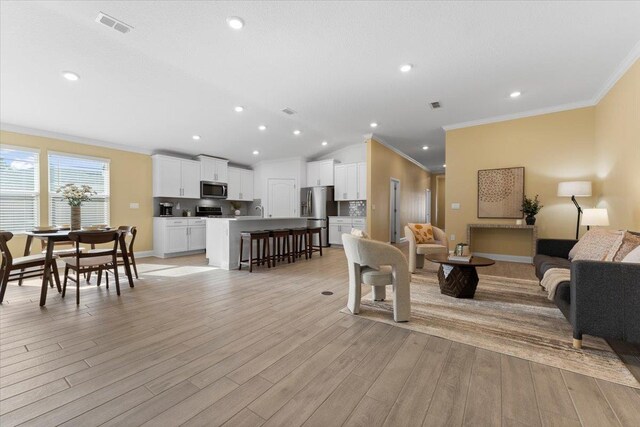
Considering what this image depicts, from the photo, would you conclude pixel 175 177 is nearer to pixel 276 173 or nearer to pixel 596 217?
pixel 276 173

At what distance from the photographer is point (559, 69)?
142 inches

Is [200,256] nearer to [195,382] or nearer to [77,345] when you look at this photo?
[77,345]

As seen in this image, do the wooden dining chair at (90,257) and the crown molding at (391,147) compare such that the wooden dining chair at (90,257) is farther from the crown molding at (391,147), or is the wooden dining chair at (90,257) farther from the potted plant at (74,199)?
the crown molding at (391,147)

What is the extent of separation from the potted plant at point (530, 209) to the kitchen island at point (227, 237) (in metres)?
5.01

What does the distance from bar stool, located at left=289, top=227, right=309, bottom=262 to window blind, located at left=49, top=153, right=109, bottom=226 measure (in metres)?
4.05

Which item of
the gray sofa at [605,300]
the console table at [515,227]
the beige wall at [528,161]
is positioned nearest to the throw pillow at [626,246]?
the gray sofa at [605,300]

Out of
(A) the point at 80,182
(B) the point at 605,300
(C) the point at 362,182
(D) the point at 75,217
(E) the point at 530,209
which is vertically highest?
(C) the point at 362,182

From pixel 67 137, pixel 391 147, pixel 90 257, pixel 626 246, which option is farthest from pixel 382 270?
pixel 67 137

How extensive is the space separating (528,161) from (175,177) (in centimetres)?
776

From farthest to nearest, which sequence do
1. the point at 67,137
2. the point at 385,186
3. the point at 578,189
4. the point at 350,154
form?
the point at 350,154 < the point at 385,186 < the point at 67,137 < the point at 578,189

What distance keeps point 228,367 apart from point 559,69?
17.0ft

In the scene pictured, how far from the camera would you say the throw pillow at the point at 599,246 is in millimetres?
2504

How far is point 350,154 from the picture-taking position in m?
8.07

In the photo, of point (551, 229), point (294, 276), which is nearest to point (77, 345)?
point (294, 276)
